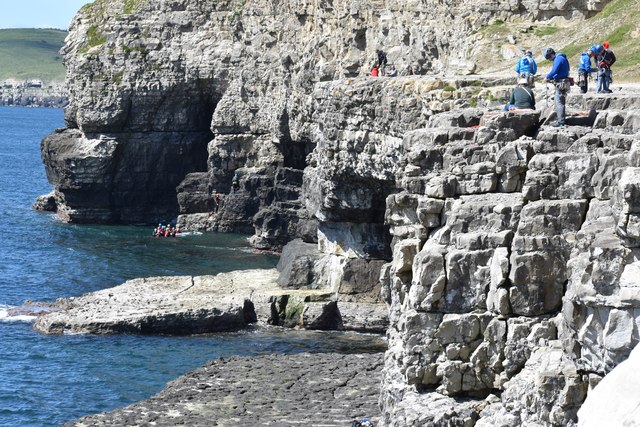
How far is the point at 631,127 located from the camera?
3120cm

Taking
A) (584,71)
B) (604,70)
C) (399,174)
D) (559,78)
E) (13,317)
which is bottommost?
(13,317)

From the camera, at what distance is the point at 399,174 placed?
4441 cm

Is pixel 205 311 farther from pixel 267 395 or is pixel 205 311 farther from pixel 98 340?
pixel 267 395

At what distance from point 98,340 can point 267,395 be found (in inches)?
656

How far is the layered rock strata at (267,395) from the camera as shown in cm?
4609

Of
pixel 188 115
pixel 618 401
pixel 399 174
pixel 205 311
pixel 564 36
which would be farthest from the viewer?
pixel 188 115

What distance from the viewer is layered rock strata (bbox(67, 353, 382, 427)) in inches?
1815

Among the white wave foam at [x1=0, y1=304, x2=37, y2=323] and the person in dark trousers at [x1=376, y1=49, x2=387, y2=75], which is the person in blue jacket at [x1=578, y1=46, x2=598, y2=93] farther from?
the white wave foam at [x1=0, y1=304, x2=37, y2=323]

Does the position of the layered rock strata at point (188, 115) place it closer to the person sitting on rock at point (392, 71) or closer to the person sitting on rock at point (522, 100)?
the person sitting on rock at point (392, 71)

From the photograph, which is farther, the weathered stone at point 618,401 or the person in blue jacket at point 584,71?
the person in blue jacket at point 584,71

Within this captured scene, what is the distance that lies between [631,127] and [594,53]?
1271 centimetres

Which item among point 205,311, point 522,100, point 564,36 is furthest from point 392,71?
point 522,100

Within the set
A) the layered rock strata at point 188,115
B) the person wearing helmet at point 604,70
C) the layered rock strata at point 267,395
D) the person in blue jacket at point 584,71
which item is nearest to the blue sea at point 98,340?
Result: the layered rock strata at point 267,395

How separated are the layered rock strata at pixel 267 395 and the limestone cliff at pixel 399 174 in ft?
19.1
